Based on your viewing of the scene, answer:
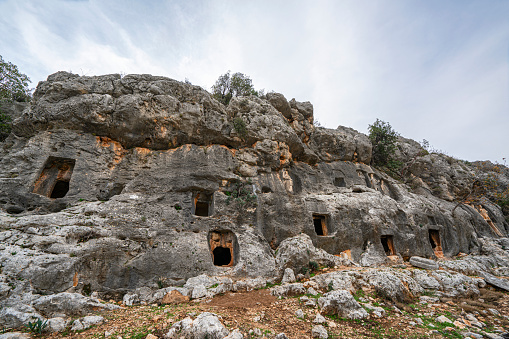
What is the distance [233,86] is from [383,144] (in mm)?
21460

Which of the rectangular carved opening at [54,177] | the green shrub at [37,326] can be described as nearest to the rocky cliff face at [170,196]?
the rectangular carved opening at [54,177]

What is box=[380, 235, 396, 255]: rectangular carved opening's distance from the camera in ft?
60.5

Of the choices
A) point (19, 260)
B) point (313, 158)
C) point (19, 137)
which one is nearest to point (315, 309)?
point (19, 260)

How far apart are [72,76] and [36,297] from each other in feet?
51.7

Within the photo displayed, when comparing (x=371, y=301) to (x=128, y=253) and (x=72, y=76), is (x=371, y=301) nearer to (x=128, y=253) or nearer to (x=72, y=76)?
(x=128, y=253)

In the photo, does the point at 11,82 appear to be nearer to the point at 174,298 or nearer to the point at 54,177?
the point at 54,177

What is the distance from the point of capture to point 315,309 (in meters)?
8.77

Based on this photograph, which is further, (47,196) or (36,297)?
(47,196)

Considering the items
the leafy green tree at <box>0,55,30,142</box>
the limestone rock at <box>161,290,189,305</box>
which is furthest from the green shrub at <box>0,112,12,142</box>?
the limestone rock at <box>161,290,189,305</box>

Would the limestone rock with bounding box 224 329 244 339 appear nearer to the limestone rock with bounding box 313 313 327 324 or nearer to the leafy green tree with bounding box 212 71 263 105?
the limestone rock with bounding box 313 313 327 324

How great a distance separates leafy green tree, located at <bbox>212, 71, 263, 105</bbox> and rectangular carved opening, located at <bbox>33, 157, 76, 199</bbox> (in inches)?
725

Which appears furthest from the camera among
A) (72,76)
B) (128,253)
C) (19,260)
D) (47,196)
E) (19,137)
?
(72,76)

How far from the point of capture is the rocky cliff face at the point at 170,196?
10.3m

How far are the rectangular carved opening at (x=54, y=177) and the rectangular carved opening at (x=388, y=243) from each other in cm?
2434
